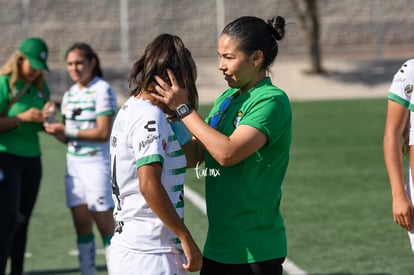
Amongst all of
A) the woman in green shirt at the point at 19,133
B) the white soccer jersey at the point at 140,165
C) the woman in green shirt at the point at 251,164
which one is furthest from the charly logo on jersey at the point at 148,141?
the woman in green shirt at the point at 19,133

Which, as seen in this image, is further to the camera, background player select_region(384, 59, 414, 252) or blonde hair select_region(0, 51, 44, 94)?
blonde hair select_region(0, 51, 44, 94)

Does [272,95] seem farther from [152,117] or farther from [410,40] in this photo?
[410,40]

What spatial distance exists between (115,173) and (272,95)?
80 centimetres

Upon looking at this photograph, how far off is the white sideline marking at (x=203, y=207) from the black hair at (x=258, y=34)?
3.62 metres

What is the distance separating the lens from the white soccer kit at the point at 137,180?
12.7ft

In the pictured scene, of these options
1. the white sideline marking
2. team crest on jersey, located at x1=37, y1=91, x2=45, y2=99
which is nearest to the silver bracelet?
team crest on jersey, located at x1=37, y1=91, x2=45, y2=99

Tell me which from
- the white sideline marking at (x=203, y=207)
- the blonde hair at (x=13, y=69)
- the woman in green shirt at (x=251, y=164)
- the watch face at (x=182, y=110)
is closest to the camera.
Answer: the watch face at (x=182, y=110)

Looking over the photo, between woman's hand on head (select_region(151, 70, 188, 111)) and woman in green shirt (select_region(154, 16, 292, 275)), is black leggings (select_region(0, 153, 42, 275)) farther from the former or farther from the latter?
woman's hand on head (select_region(151, 70, 188, 111))

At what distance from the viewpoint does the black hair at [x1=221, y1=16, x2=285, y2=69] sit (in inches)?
162

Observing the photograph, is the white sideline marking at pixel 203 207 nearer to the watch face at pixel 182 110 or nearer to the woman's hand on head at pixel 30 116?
the woman's hand on head at pixel 30 116

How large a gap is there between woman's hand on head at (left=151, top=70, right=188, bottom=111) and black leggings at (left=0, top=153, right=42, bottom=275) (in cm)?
321

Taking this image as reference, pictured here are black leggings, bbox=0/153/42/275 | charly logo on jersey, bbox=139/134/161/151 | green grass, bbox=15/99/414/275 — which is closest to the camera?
charly logo on jersey, bbox=139/134/161/151

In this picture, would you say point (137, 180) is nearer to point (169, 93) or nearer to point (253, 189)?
point (169, 93)

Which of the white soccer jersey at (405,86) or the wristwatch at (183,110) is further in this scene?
the white soccer jersey at (405,86)
